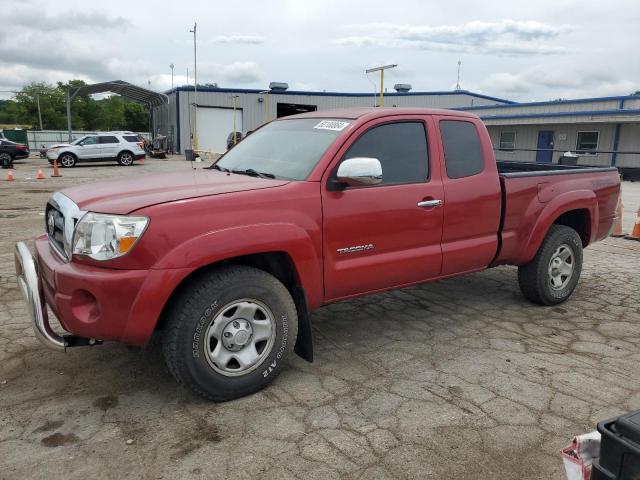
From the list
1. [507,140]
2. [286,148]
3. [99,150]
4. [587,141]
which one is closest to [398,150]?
[286,148]

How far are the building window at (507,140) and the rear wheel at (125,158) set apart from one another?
19.6 m

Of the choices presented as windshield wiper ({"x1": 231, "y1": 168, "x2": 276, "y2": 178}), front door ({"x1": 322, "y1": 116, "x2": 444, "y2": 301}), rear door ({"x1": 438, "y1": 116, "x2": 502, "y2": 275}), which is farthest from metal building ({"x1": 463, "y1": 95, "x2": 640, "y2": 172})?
windshield wiper ({"x1": 231, "y1": 168, "x2": 276, "y2": 178})

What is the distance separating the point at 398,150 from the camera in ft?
13.1

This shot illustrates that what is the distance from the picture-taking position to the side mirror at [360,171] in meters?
3.38

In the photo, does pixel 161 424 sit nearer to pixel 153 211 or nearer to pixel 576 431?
pixel 153 211

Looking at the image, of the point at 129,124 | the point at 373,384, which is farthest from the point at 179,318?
the point at 129,124

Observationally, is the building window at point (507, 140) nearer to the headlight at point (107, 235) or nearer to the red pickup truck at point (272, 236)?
the red pickup truck at point (272, 236)

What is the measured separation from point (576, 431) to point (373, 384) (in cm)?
122

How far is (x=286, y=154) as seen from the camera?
3912mm

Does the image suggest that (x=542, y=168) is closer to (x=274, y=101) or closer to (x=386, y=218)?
(x=386, y=218)

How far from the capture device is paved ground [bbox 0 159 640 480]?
2.67 m

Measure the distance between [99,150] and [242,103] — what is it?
16714mm

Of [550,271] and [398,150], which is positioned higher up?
[398,150]

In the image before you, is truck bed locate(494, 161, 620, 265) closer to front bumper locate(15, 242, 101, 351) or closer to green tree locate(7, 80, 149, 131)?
front bumper locate(15, 242, 101, 351)
